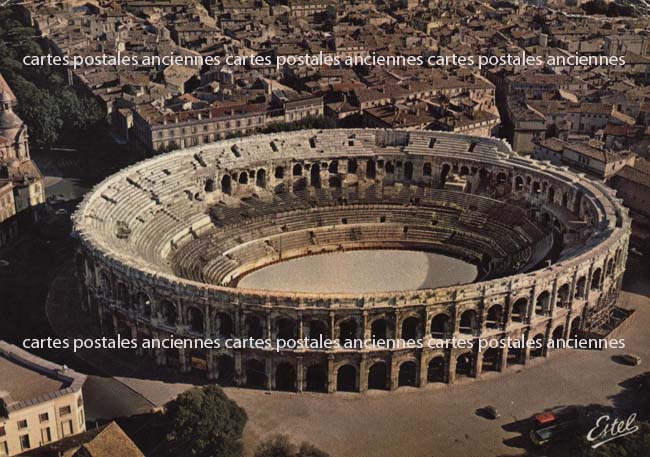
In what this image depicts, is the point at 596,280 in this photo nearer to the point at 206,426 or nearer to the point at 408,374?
the point at 408,374

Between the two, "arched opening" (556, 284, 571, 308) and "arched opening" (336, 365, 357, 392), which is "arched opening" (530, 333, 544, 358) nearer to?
"arched opening" (556, 284, 571, 308)

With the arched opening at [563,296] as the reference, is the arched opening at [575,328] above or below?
below

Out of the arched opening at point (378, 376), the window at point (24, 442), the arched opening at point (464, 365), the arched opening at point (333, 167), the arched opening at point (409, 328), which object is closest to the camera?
the window at point (24, 442)

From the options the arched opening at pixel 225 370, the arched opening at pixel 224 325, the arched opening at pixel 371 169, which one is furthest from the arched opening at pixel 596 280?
the arched opening at pixel 371 169

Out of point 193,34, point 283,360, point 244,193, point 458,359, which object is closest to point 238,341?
point 283,360

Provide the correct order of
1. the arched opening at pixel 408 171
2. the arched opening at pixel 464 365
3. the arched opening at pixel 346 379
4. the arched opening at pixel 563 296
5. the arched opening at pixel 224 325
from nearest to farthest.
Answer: the arched opening at pixel 224 325
the arched opening at pixel 346 379
the arched opening at pixel 464 365
the arched opening at pixel 563 296
the arched opening at pixel 408 171

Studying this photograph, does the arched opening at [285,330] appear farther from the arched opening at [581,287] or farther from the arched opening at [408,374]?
the arched opening at [581,287]

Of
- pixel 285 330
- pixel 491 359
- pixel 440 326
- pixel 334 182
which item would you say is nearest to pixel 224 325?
pixel 285 330
